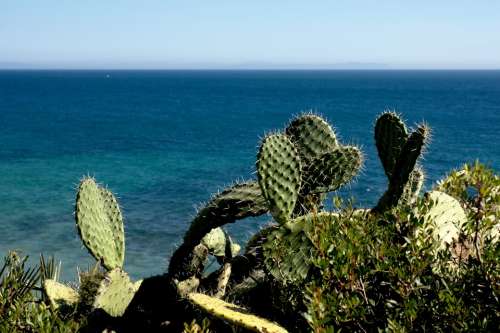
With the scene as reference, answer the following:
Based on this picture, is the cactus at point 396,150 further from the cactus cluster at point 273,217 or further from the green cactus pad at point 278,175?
the green cactus pad at point 278,175

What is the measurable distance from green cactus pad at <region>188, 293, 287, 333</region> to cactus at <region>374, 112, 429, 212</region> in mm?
1392

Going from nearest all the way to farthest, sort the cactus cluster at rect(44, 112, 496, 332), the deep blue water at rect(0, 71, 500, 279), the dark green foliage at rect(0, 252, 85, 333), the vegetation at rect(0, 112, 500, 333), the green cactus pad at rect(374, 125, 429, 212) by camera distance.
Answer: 1. the vegetation at rect(0, 112, 500, 333)
2. the dark green foliage at rect(0, 252, 85, 333)
3. the cactus cluster at rect(44, 112, 496, 332)
4. the green cactus pad at rect(374, 125, 429, 212)
5. the deep blue water at rect(0, 71, 500, 279)

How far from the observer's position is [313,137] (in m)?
5.64

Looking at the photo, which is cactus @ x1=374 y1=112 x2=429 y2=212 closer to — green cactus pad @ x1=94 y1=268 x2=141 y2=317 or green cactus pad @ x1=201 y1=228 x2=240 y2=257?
green cactus pad @ x1=201 y1=228 x2=240 y2=257

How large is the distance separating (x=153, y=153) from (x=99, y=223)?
34.9 metres

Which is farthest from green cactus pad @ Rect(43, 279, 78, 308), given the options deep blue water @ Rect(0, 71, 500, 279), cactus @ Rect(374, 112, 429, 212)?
cactus @ Rect(374, 112, 429, 212)

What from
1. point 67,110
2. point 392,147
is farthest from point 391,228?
point 67,110

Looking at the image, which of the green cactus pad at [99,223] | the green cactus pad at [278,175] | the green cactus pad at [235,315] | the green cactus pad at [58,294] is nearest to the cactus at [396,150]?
the green cactus pad at [278,175]

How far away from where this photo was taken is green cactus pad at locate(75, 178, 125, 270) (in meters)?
5.53

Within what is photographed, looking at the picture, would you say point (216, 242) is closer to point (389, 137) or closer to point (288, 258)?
point (288, 258)

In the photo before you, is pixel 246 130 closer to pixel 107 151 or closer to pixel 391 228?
pixel 107 151

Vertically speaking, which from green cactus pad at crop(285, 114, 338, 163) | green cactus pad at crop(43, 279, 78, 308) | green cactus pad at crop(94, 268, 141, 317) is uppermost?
green cactus pad at crop(285, 114, 338, 163)

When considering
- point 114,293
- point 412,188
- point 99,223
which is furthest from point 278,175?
point 99,223

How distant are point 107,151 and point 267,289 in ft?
125
